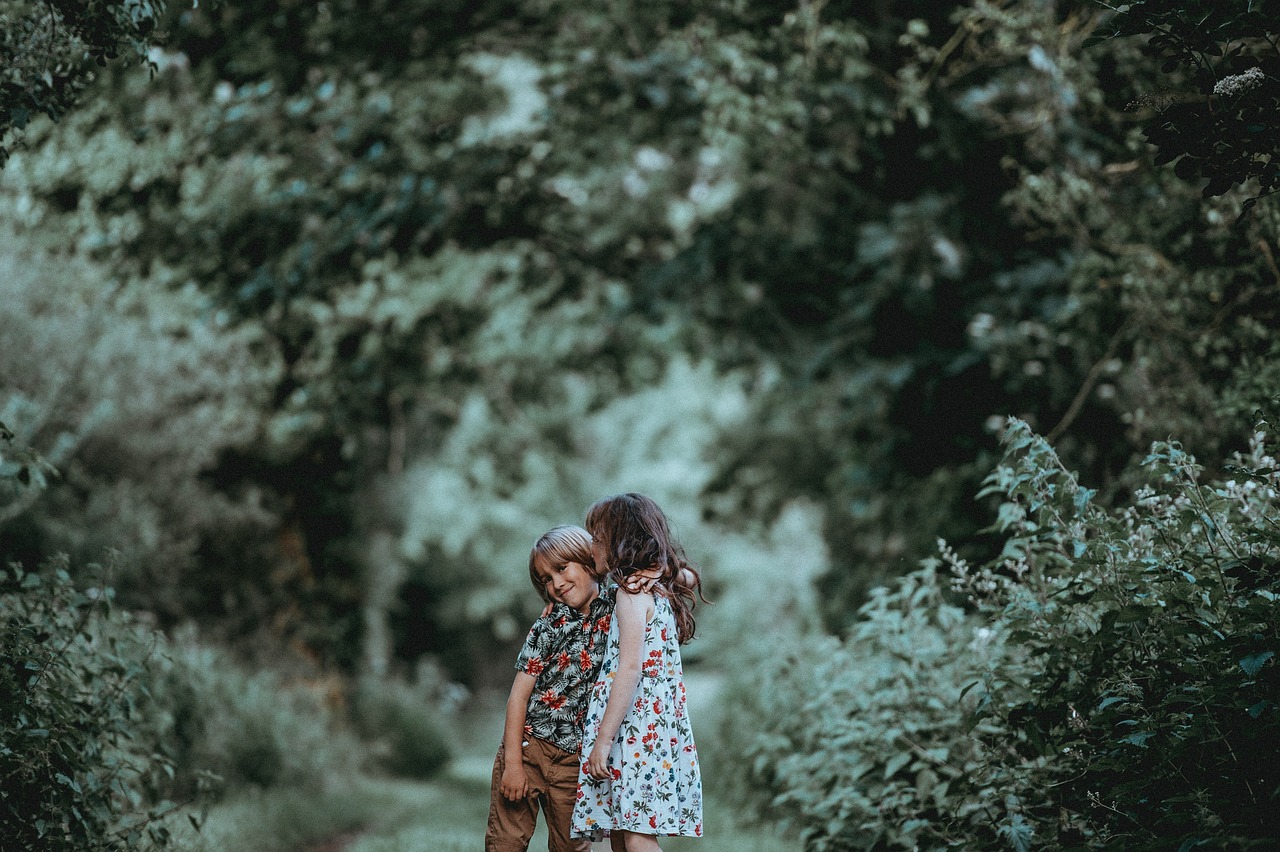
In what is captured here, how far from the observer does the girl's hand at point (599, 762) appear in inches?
155

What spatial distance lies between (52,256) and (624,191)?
218 inches

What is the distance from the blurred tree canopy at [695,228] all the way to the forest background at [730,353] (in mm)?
43

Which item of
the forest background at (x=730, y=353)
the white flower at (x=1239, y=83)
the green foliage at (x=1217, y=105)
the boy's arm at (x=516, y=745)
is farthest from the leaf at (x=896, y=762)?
the white flower at (x=1239, y=83)

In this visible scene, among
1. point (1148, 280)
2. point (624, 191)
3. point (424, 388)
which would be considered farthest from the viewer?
point (424, 388)

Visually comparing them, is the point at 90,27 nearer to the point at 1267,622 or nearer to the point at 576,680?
the point at 576,680

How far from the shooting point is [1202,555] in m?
4.02

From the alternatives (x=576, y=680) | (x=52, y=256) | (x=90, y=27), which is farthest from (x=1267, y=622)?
(x=52, y=256)

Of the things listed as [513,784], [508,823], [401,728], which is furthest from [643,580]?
[401,728]

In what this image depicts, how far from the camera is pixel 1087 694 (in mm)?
4078

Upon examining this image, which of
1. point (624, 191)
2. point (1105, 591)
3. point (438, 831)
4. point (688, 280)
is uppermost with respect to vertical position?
point (624, 191)

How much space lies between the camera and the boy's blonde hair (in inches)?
166

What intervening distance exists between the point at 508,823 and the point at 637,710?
2.07 ft

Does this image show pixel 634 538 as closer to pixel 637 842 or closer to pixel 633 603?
pixel 633 603

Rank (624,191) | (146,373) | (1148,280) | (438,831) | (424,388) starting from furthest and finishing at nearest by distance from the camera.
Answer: (424,388) → (624,191) → (146,373) → (438,831) → (1148,280)
